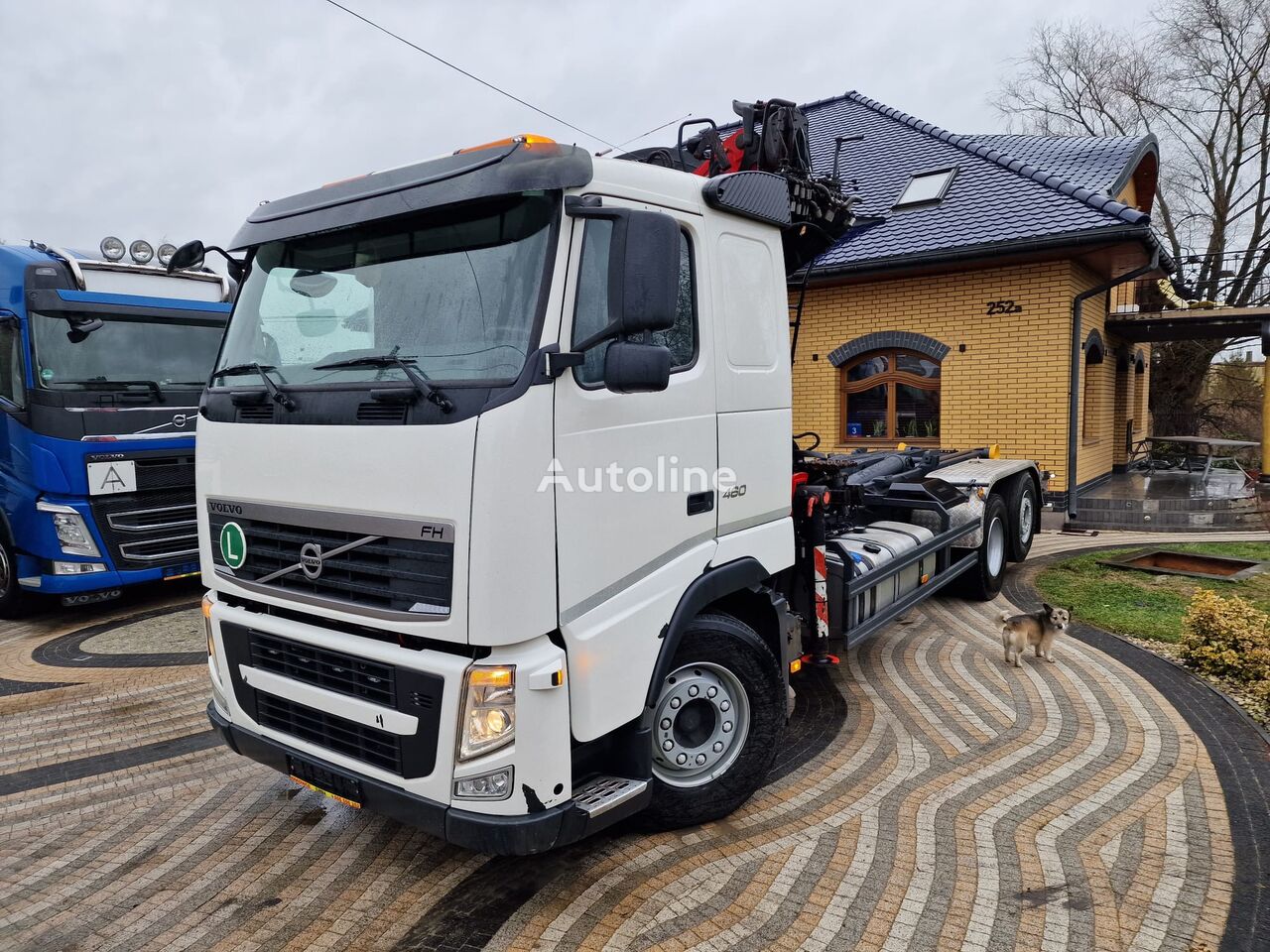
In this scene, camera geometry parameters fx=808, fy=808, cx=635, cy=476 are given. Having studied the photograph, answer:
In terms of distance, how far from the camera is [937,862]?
337 centimetres

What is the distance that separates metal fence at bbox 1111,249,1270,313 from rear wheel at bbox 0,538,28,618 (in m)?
15.9

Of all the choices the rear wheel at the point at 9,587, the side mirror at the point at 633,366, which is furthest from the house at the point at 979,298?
the rear wheel at the point at 9,587

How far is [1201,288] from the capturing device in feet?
62.1

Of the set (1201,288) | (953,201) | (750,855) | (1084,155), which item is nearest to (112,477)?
(750,855)

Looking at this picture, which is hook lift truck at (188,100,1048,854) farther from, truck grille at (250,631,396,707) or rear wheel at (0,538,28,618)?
rear wheel at (0,538,28,618)

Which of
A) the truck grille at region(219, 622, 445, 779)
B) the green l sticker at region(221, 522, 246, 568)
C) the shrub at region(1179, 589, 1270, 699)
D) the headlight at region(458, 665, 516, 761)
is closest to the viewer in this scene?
the headlight at region(458, 665, 516, 761)

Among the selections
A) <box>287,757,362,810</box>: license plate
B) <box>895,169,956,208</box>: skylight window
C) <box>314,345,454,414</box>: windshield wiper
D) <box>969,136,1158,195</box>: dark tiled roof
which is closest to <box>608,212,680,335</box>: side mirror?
<box>314,345,454,414</box>: windshield wiper

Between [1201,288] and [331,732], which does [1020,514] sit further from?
[1201,288]

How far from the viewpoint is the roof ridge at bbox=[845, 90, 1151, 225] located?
10.0m

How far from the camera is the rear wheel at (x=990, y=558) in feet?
23.7

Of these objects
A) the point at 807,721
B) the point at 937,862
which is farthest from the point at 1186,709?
the point at 937,862

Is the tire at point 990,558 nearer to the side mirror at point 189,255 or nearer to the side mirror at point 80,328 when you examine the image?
the side mirror at point 189,255

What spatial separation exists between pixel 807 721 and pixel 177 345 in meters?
6.77

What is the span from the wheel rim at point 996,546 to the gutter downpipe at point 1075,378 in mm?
3908
